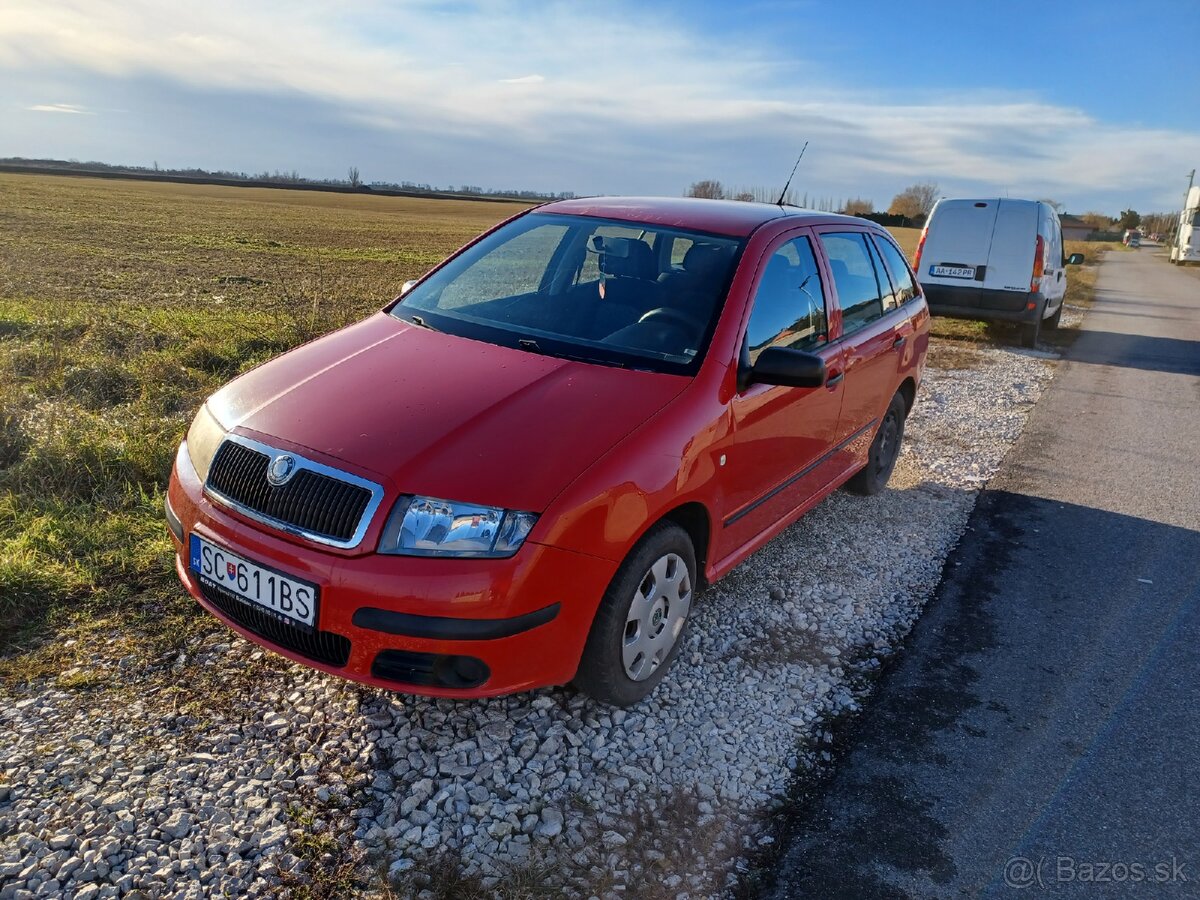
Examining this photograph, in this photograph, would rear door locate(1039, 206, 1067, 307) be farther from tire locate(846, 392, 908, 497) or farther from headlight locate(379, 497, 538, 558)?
headlight locate(379, 497, 538, 558)

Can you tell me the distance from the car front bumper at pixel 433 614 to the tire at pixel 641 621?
9 centimetres

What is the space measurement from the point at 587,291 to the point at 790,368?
3.40ft

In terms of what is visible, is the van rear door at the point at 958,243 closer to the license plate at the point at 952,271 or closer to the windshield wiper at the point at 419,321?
the license plate at the point at 952,271

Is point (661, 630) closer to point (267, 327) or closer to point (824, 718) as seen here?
point (824, 718)

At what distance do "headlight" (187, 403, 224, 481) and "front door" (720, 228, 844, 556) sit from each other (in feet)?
6.34

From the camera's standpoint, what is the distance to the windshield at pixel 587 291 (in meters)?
3.48

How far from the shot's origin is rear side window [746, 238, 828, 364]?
3.70m

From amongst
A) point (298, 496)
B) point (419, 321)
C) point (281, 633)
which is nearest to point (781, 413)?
point (419, 321)

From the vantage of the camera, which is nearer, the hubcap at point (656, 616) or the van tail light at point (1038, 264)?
the hubcap at point (656, 616)

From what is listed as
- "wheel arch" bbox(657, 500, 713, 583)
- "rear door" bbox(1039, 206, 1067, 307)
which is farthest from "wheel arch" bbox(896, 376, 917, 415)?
"rear door" bbox(1039, 206, 1067, 307)

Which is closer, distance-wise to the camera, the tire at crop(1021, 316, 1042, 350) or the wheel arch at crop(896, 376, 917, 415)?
the wheel arch at crop(896, 376, 917, 415)

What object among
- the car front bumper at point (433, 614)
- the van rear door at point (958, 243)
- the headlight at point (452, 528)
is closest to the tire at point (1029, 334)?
the van rear door at point (958, 243)

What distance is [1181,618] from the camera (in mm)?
4203

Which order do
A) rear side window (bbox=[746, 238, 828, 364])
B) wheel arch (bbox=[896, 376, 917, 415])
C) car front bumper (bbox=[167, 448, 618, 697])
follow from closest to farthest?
1. car front bumper (bbox=[167, 448, 618, 697])
2. rear side window (bbox=[746, 238, 828, 364])
3. wheel arch (bbox=[896, 376, 917, 415])
